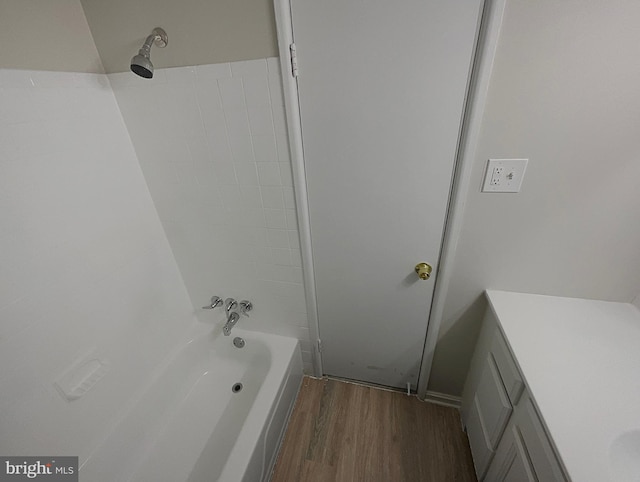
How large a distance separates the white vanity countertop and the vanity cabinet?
0.16 feet

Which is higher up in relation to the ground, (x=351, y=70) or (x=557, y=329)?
(x=351, y=70)

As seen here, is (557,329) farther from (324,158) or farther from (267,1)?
(267,1)

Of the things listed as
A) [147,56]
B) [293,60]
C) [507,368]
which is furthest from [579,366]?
[147,56]

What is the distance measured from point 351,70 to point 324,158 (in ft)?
1.00

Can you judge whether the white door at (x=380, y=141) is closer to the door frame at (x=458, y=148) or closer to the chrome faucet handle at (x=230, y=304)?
the door frame at (x=458, y=148)

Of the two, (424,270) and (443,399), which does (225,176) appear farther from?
(443,399)

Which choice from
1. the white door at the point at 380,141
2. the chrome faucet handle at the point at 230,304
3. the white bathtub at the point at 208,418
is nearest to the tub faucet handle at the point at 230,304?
the chrome faucet handle at the point at 230,304

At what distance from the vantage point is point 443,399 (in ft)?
5.05

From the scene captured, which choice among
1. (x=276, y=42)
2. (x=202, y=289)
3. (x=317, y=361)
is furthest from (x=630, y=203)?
(x=202, y=289)

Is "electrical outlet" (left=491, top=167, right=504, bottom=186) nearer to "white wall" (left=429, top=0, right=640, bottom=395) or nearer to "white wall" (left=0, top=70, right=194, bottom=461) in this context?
"white wall" (left=429, top=0, right=640, bottom=395)

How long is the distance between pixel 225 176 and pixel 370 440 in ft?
5.02

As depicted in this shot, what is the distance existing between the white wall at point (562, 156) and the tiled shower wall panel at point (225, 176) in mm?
751

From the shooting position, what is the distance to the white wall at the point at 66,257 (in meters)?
0.86

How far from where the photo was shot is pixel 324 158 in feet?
3.45
